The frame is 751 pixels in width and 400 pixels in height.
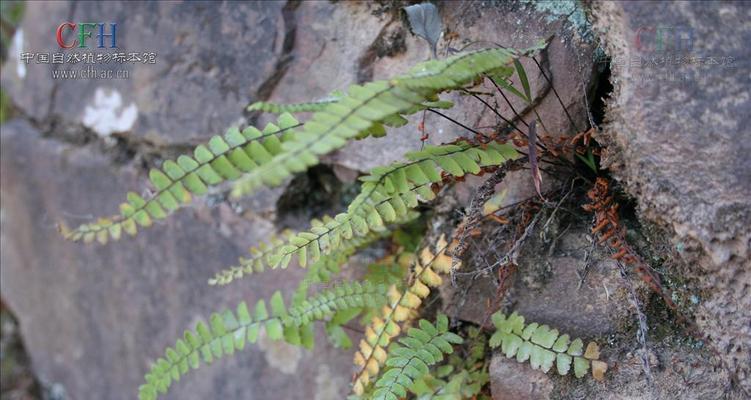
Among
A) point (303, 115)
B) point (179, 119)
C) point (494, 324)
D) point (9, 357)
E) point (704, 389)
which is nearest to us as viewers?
point (704, 389)

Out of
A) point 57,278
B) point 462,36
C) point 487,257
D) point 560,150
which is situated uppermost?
point 462,36

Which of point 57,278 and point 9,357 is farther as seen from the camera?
Answer: point 9,357

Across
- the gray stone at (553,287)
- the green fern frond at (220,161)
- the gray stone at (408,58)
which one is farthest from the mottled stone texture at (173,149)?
the green fern frond at (220,161)

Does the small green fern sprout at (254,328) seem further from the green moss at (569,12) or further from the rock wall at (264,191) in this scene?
the green moss at (569,12)

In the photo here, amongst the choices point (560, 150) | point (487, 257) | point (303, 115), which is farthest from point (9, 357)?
point (560, 150)

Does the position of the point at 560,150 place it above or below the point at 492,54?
below

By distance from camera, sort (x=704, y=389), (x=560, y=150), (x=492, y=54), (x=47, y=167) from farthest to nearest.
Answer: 1. (x=47, y=167)
2. (x=560, y=150)
3. (x=704, y=389)
4. (x=492, y=54)

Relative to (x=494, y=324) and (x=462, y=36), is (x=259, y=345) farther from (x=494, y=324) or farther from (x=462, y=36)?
(x=462, y=36)
